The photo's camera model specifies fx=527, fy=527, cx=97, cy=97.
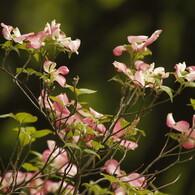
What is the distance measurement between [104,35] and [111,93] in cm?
39

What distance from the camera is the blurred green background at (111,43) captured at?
2527 millimetres

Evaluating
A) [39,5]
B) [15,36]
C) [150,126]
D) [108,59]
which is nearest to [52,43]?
[15,36]

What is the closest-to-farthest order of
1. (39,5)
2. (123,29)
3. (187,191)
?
(187,191) → (123,29) → (39,5)

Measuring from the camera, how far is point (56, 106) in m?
1.01

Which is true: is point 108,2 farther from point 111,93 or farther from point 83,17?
point 111,93

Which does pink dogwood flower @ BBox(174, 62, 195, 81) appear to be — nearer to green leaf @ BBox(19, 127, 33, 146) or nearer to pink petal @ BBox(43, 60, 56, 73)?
pink petal @ BBox(43, 60, 56, 73)

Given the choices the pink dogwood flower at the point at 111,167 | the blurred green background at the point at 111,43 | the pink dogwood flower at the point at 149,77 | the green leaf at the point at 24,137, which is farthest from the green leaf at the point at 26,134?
the blurred green background at the point at 111,43

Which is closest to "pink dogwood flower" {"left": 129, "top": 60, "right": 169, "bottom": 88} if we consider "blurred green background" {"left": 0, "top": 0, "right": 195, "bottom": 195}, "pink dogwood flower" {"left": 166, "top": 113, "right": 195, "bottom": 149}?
"pink dogwood flower" {"left": 166, "top": 113, "right": 195, "bottom": 149}

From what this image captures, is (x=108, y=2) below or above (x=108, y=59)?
above

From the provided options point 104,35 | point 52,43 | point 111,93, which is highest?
point 52,43

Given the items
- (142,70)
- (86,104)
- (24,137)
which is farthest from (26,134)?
(142,70)

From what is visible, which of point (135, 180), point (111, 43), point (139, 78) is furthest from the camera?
point (111, 43)

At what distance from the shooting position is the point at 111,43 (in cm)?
282

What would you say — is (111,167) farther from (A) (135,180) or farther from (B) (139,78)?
(B) (139,78)
